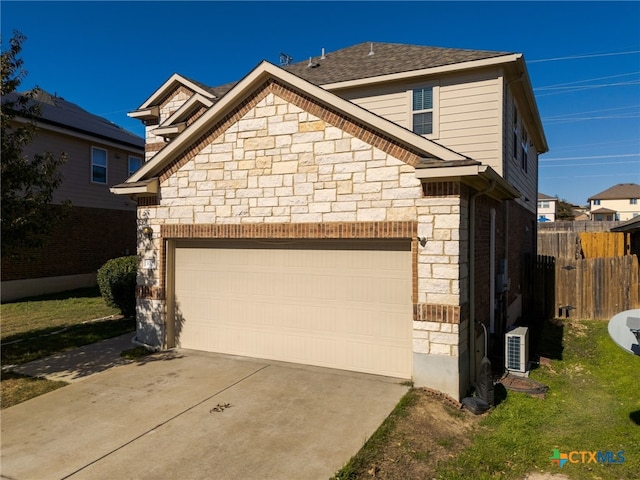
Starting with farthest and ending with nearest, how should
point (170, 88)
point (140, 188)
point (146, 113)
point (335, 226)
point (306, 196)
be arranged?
1. point (146, 113)
2. point (170, 88)
3. point (140, 188)
4. point (306, 196)
5. point (335, 226)

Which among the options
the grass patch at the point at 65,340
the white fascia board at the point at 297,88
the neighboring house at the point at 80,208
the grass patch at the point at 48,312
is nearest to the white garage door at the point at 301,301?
the white fascia board at the point at 297,88

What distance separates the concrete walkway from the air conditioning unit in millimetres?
7416

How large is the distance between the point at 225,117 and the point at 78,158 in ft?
41.8

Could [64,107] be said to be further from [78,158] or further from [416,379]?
[416,379]

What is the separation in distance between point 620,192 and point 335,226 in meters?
78.8

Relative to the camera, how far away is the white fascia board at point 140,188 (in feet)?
29.3

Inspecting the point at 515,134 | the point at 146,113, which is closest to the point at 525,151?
the point at 515,134

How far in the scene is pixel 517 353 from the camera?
8.07 meters

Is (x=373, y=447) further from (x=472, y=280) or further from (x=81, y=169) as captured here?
(x=81, y=169)

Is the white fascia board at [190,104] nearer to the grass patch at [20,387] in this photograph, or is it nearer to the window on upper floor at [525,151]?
the grass patch at [20,387]

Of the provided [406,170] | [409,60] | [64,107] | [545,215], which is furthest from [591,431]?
[545,215]

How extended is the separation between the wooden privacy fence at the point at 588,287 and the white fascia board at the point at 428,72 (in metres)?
7.06

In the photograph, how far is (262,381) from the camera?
7.18 m

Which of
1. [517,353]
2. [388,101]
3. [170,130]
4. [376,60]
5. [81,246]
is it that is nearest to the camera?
[517,353]
